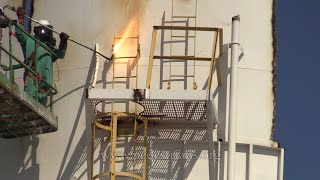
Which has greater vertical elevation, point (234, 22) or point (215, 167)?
point (234, 22)

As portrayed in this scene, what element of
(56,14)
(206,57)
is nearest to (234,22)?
(206,57)

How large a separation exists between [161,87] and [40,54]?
1.97 m

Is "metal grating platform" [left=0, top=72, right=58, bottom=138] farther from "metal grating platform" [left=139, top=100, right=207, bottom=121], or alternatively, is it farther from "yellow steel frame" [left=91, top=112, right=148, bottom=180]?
"metal grating platform" [left=139, top=100, right=207, bottom=121]

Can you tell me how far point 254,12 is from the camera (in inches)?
651

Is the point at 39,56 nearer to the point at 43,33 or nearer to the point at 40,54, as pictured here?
the point at 40,54

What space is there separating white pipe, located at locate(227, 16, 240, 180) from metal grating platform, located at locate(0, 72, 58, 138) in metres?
2.71

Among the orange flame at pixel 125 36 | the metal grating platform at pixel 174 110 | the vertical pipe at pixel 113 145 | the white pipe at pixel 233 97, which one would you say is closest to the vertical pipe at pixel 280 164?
the white pipe at pixel 233 97

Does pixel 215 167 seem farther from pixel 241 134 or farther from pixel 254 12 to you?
pixel 254 12

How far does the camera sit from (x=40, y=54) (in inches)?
625

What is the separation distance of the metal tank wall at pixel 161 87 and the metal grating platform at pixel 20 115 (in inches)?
19.1

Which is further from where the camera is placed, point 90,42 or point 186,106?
point 90,42

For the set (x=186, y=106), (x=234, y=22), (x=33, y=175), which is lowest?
(x=33, y=175)

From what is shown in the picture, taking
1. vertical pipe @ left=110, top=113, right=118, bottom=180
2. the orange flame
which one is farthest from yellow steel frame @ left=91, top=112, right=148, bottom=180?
the orange flame

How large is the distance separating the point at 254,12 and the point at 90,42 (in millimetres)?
2718
